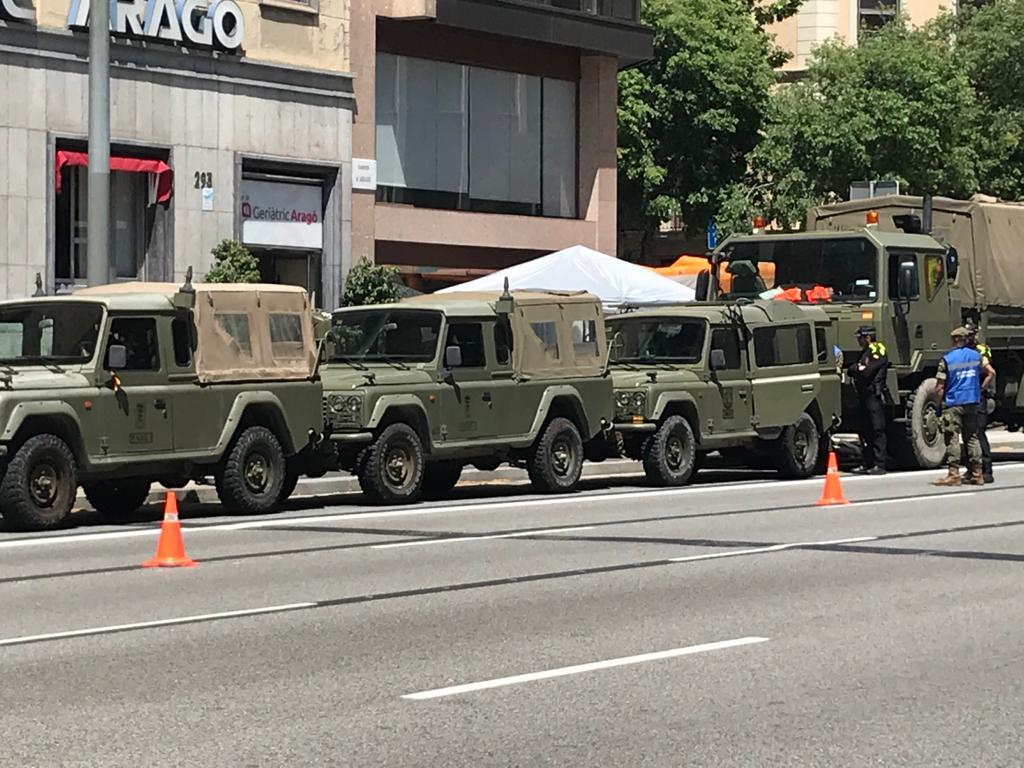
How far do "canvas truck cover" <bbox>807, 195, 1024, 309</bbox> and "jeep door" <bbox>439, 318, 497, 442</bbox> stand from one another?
790cm

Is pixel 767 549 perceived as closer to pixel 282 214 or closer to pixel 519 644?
pixel 519 644

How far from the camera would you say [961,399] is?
74.7 ft

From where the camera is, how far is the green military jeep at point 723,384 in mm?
23188

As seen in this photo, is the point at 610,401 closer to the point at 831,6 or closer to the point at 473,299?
the point at 473,299

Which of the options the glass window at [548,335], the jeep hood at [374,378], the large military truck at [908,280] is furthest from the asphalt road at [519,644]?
the large military truck at [908,280]

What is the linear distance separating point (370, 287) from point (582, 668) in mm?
22313

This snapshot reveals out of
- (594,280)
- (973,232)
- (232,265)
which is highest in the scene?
(973,232)

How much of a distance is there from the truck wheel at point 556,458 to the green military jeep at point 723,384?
81 cm

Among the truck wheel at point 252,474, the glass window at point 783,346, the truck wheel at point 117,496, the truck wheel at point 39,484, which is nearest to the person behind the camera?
the truck wheel at point 39,484

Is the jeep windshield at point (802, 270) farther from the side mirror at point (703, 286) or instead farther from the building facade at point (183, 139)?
the building facade at point (183, 139)

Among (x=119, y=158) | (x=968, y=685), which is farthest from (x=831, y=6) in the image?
(x=968, y=685)

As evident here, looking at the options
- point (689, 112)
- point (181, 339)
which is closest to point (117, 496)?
point (181, 339)

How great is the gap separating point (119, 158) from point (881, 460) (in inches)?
509

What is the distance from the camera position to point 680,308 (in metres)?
24.4
